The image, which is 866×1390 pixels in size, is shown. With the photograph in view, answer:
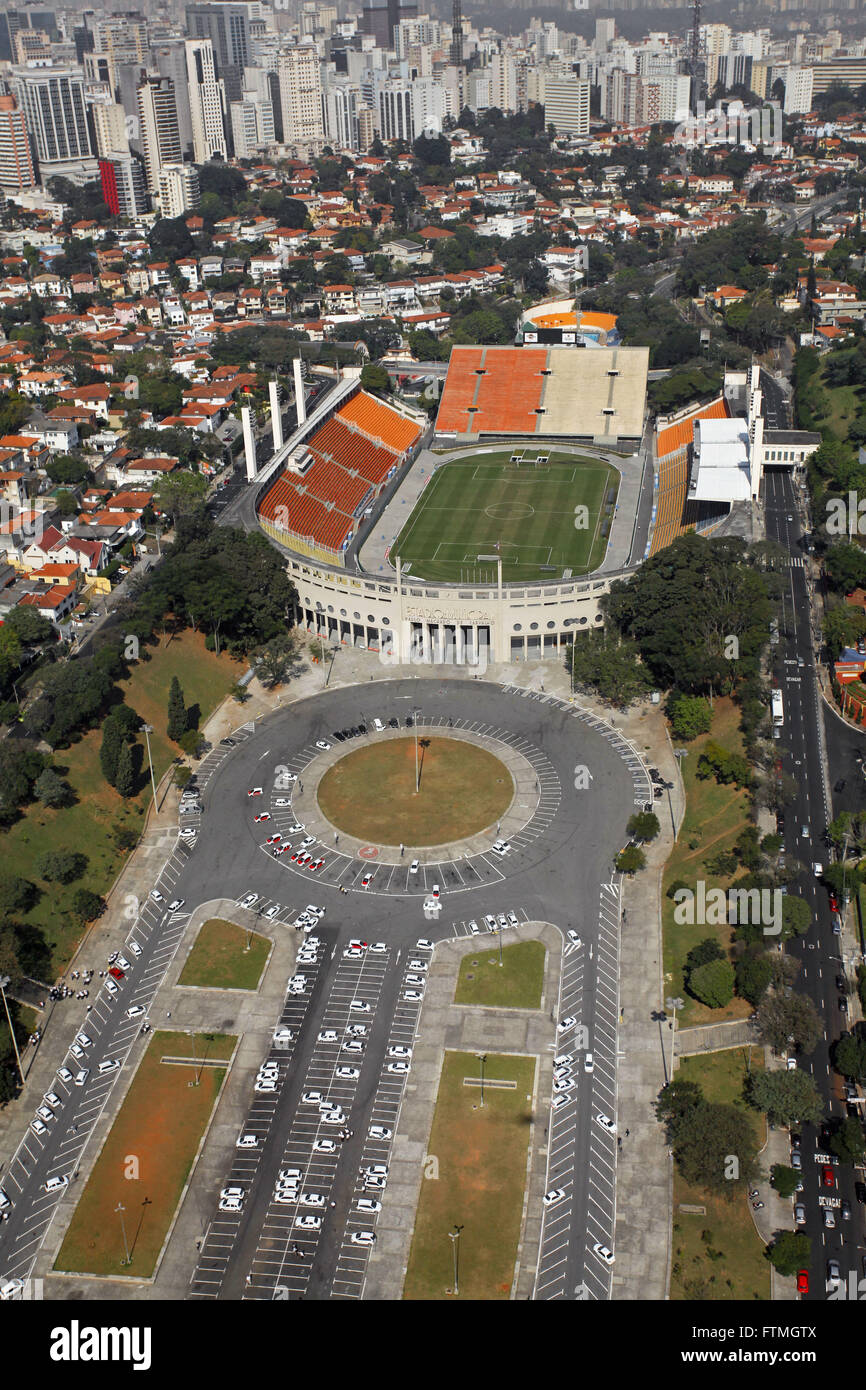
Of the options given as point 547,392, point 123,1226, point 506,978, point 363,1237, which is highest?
point 547,392

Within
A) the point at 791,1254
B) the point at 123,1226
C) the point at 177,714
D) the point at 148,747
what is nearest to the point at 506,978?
the point at 791,1254

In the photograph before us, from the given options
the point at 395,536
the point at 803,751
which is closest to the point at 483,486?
the point at 395,536

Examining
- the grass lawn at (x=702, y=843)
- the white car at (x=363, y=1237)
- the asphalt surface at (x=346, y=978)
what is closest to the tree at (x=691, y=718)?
the grass lawn at (x=702, y=843)

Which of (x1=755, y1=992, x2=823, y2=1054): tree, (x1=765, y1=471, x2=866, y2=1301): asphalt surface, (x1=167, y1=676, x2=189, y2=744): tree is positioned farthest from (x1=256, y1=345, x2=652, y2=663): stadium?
(x1=755, y1=992, x2=823, y2=1054): tree

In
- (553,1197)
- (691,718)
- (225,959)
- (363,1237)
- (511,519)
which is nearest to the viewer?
(363,1237)

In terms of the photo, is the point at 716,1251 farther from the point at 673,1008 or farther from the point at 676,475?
the point at 676,475

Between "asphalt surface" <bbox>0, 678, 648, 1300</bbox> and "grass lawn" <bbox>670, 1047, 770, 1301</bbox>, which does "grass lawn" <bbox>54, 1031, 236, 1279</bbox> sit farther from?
"grass lawn" <bbox>670, 1047, 770, 1301</bbox>

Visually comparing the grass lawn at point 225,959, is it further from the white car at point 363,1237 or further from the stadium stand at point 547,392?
the stadium stand at point 547,392
